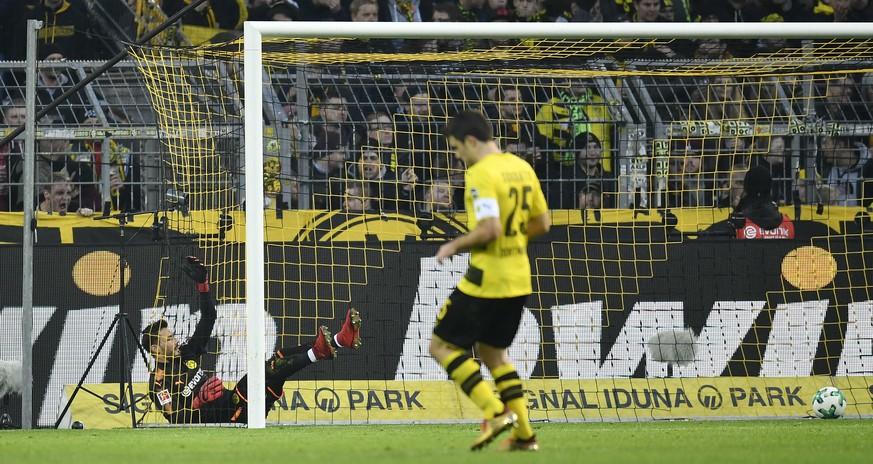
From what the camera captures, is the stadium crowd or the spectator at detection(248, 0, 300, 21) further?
the spectator at detection(248, 0, 300, 21)

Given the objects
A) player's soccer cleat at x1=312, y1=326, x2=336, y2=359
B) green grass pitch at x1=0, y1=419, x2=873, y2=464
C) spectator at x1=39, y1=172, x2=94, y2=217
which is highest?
A: spectator at x1=39, y1=172, x2=94, y2=217

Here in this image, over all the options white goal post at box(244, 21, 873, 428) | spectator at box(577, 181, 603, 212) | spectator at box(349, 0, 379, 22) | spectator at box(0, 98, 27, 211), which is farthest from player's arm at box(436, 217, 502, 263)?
spectator at box(349, 0, 379, 22)

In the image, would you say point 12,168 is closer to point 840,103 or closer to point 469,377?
point 469,377

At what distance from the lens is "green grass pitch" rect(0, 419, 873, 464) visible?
5879 millimetres

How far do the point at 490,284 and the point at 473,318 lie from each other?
0.21 m

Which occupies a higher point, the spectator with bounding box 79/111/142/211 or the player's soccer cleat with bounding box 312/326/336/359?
the spectator with bounding box 79/111/142/211

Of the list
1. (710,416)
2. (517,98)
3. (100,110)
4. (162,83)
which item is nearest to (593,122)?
→ (517,98)

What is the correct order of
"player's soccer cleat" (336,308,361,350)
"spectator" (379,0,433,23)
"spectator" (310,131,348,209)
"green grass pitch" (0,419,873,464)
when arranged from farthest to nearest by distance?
"spectator" (379,0,433,23) < "spectator" (310,131,348,209) < "player's soccer cleat" (336,308,361,350) < "green grass pitch" (0,419,873,464)

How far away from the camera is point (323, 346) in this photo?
10508mm

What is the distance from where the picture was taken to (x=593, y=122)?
1112 centimetres

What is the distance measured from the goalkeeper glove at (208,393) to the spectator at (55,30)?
197 inches

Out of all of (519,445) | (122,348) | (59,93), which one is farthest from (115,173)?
(519,445)

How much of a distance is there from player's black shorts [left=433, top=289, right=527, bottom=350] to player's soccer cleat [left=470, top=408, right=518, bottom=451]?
429mm

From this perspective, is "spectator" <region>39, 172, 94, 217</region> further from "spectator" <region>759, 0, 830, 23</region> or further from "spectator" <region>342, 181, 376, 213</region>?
"spectator" <region>759, 0, 830, 23</region>
